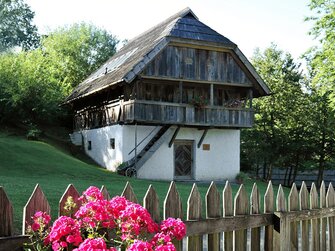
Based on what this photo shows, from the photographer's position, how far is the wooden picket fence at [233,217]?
10.0 ft

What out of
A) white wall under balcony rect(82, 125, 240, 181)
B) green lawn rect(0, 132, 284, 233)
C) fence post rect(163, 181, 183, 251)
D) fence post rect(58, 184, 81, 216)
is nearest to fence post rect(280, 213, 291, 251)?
fence post rect(163, 181, 183, 251)

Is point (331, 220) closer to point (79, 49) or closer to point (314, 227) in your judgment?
point (314, 227)

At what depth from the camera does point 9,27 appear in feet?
193

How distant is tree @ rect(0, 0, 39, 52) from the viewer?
2229 inches

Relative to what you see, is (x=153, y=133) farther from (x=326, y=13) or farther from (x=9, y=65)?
(x=9, y=65)

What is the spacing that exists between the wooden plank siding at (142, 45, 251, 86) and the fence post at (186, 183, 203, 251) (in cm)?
1889

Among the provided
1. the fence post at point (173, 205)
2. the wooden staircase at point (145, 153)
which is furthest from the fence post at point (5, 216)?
the wooden staircase at point (145, 153)

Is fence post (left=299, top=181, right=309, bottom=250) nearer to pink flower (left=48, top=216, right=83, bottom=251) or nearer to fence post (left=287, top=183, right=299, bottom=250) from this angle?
fence post (left=287, top=183, right=299, bottom=250)

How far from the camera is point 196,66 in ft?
79.7

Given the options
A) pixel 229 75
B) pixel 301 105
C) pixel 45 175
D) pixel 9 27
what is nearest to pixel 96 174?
pixel 45 175

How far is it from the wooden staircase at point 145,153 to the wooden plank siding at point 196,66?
2.98 meters

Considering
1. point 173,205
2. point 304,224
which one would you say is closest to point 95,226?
point 173,205

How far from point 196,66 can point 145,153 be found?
5345 mm

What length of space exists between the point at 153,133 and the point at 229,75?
17.4 feet
